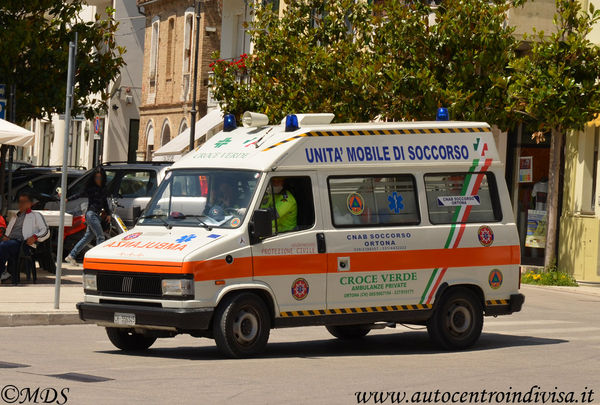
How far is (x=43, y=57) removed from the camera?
26547 millimetres

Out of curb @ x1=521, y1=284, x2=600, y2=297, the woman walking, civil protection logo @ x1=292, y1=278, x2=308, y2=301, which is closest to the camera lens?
civil protection logo @ x1=292, y1=278, x2=308, y2=301

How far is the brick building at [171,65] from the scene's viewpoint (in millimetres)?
52500

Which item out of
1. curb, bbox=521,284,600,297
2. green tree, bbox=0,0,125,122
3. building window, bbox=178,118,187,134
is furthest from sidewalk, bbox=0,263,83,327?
building window, bbox=178,118,187,134

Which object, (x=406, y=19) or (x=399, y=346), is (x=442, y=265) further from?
(x=406, y=19)

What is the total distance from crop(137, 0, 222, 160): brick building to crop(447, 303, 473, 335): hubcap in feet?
118

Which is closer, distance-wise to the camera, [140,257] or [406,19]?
[140,257]

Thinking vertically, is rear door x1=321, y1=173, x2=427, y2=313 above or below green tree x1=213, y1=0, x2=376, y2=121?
below

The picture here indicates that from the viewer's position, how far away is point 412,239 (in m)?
14.9

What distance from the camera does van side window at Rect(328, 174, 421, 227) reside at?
1450 centimetres

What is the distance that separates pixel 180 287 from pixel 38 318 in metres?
4.45

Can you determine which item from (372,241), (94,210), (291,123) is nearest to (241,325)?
(372,241)

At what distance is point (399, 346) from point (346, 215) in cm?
205

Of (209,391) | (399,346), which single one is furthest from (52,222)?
(209,391)

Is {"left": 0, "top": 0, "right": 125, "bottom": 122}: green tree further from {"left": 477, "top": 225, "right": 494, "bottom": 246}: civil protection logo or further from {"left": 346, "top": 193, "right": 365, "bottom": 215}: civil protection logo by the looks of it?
{"left": 477, "top": 225, "right": 494, "bottom": 246}: civil protection logo
